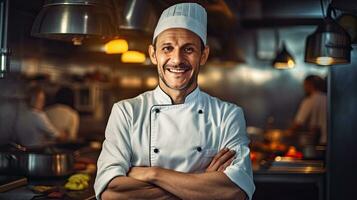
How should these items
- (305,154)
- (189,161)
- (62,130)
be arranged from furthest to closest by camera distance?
(62,130)
(305,154)
(189,161)

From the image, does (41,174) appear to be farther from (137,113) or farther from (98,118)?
(98,118)

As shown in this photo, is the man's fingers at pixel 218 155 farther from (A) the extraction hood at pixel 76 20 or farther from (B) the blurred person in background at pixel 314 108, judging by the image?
(B) the blurred person in background at pixel 314 108

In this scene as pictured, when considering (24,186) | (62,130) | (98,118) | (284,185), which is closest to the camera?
(24,186)

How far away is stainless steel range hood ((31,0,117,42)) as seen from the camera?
140 inches

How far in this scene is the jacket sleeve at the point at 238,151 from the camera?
2.82 m

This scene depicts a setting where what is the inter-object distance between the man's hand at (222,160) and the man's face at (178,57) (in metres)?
0.36

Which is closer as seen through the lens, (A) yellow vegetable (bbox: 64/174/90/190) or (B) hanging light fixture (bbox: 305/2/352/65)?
(A) yellow vegetable (bbox: 64/174/90/190)

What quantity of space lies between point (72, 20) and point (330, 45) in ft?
6.21

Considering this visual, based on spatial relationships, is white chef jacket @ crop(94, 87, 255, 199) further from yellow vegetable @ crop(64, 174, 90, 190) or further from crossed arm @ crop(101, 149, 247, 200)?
yellow vegetable @ crop(64, 174, 90, 190)

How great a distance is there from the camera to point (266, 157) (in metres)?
6.77

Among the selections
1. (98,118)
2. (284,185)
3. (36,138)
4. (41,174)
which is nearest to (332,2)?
(284,185)

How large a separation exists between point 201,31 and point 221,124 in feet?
1.51

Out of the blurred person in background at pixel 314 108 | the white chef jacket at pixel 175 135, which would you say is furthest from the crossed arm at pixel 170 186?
the blurred person in background at pixel 314 108

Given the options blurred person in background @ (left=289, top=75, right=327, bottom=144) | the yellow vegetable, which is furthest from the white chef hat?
blurred person in background @ (left=289, top=75, right=327, bottom=144)
